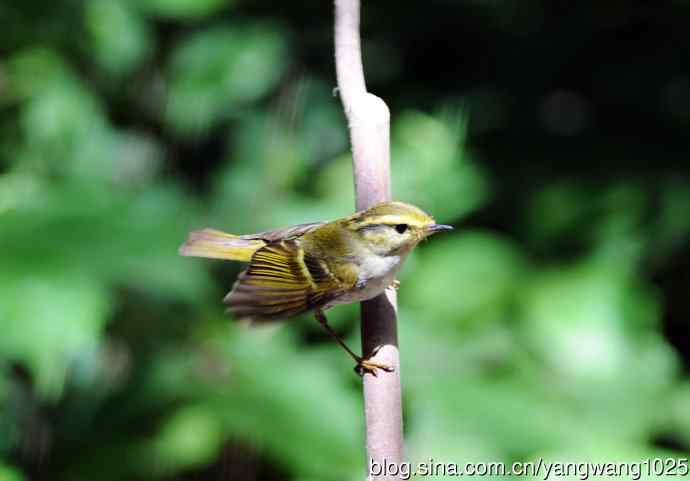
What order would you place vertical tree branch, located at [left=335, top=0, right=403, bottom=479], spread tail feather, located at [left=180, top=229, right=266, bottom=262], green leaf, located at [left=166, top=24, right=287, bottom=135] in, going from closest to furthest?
1. vertical tree branch, located at [left=335, top=0, right=403, bottom=479]
2. spread tail feather, located at [left=180, top=229, right=266, bottom=262]
3. green leaf, located at [left=166, top=24, right=287, bottom=135]

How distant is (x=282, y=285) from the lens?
1.75 meters

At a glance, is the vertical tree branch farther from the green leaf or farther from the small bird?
the green leaf

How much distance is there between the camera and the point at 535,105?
123 inches

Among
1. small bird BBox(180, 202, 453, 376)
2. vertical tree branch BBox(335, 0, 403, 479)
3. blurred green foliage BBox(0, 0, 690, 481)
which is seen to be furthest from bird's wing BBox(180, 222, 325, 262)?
vertical tree branch BBox(335, 0, 403, 479)

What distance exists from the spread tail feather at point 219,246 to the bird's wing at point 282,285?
102 millimetres

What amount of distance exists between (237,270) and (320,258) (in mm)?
864

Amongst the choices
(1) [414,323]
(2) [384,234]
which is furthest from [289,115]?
(2) [384,234]

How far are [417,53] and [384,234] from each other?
5.75 feet

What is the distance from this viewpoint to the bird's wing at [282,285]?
1549mm

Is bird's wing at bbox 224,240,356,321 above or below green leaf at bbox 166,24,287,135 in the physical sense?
below

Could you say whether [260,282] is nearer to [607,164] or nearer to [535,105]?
[607,164]

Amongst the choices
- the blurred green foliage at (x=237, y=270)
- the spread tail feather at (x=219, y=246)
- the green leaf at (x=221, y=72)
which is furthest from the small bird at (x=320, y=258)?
the green leaf at (x=221, y=72)

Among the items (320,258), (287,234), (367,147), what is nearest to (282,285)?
(320,258)

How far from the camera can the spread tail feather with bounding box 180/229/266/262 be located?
1.93 metres
